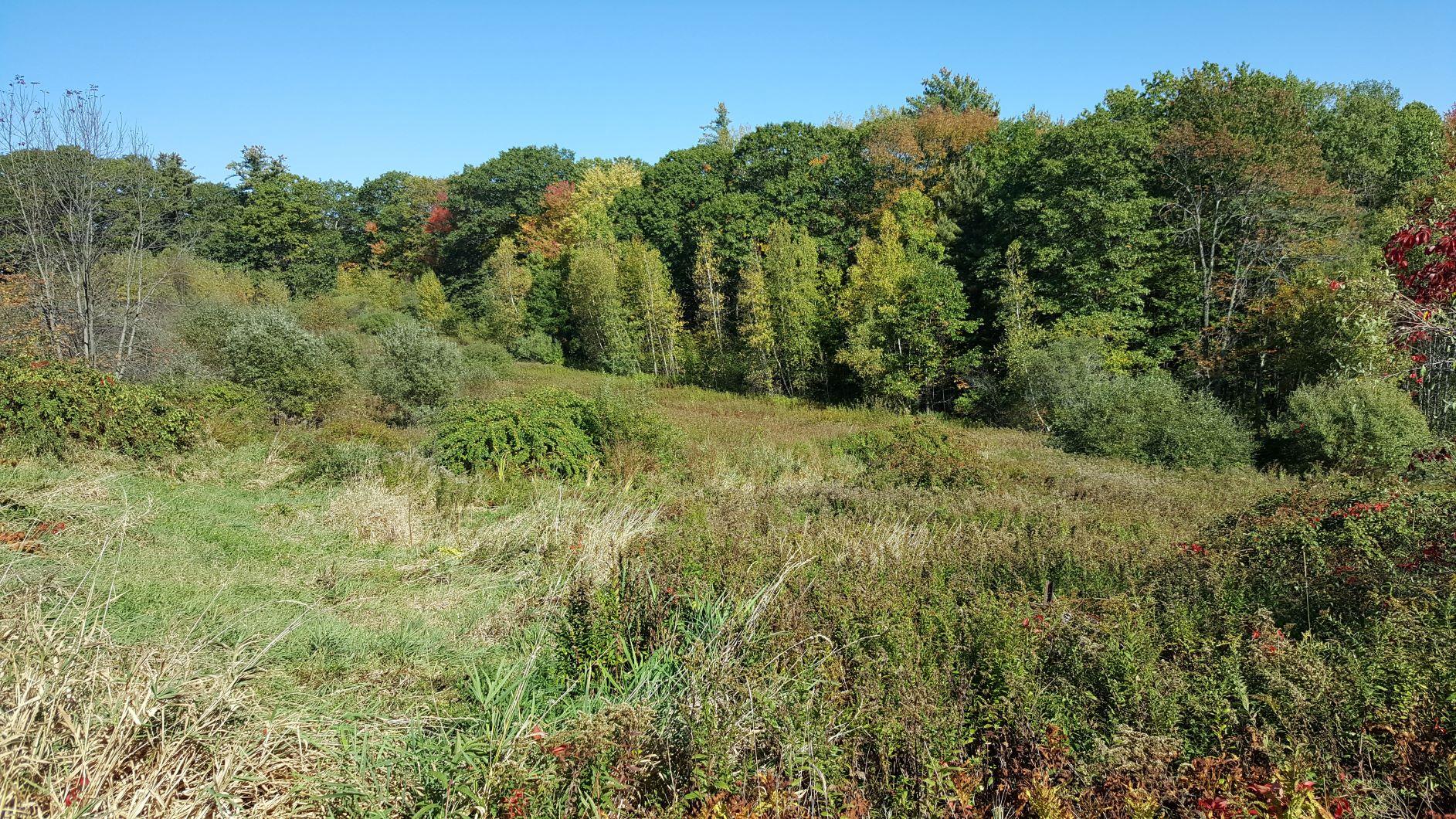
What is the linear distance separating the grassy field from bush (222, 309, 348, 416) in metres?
8.81

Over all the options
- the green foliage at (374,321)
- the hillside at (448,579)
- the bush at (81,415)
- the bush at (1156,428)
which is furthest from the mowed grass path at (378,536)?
the green foliage at (374,321)

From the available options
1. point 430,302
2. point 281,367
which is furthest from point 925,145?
point 430,302

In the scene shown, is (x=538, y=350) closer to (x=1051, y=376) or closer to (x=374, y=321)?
(x=374, y=321)

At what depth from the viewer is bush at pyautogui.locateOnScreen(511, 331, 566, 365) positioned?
139ft

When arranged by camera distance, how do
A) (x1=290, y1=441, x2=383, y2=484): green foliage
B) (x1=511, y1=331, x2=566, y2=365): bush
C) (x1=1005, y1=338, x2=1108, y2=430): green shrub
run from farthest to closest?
(x1=511, y1=331, x2=566, y2=365): bush < (x1=1005, y1=338, x2=1108, y2=430): green shrub < (x1=290, y1=441, x2=383, y2=484): green foliage

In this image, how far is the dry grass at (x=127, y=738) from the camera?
99.5 inches

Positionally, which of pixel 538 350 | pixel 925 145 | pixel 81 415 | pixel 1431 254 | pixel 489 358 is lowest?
pixel 538 350

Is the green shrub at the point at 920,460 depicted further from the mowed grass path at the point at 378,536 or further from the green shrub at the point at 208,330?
the green shrub at the point at 208,330

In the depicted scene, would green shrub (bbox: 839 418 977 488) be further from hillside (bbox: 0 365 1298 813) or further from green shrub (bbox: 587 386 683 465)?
green shrub (bbox: 587 386 683 465)

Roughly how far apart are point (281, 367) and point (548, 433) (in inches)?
337

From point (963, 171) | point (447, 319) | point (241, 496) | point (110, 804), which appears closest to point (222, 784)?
point (110, 804)

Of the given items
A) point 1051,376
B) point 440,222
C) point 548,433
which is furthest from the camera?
point 440,222

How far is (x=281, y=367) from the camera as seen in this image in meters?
16.2

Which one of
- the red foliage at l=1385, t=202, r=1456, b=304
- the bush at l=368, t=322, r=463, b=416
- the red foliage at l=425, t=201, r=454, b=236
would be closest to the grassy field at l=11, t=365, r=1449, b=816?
the red foliage at l=1385, t=202, r=1456, b=304
